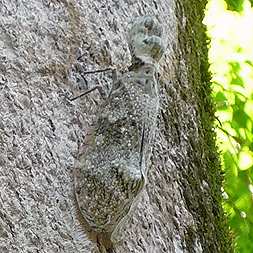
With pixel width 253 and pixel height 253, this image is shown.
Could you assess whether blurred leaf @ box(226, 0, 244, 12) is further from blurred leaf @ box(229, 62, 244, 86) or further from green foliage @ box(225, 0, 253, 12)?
blurred leaf @ box(229, 62, 244, 86)

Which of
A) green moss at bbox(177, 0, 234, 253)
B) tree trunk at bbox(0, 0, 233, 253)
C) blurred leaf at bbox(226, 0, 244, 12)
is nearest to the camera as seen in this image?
tree trunk at bbox(0, 0, 233, 253)

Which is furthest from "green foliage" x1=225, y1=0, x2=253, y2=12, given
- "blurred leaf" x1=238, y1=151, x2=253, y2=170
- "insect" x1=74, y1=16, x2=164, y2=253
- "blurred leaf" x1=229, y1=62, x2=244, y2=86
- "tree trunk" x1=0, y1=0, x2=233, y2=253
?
"insect" x1=74, y1=16, x2=164, y2=253

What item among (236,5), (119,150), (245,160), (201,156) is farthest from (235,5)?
(119,150)

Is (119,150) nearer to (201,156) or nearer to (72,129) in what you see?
(72,129)

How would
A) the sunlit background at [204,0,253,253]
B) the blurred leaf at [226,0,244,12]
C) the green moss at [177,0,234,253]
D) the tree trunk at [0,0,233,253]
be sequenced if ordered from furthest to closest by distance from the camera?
the blurred leaf at [226,0,244,12]
the sunlit background at [204,0,253,253]
the green moss at [177,0,234,253]
the tree trunk at [0,0,233,253]

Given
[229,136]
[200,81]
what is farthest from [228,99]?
[200,81]

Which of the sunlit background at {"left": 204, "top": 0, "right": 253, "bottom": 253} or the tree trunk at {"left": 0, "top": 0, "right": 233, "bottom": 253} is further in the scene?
the sunlit background at {"left": 204, "top": 0, "right": 253, "bottom": 253}

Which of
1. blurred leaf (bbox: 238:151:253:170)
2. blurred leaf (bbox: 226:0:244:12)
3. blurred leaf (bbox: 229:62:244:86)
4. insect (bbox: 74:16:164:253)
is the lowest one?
insect (bbox: 74:16:164:253)
